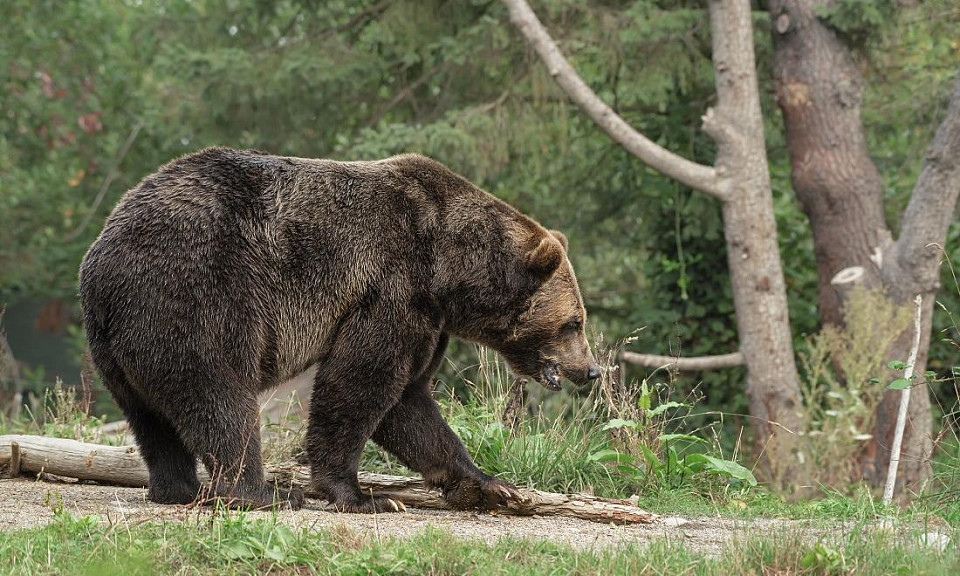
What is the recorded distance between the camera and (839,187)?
11.6 m

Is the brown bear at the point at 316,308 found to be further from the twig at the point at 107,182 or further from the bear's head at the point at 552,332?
the twig at the point at 107,182

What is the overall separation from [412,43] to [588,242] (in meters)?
3.85

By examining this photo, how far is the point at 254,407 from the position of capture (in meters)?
5.61

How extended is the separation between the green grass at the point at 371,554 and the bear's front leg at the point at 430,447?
1.43m

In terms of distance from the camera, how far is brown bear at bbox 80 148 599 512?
5.47m

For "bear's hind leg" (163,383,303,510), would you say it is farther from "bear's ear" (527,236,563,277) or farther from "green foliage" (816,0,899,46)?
"green foliage" (816,0,899,46)

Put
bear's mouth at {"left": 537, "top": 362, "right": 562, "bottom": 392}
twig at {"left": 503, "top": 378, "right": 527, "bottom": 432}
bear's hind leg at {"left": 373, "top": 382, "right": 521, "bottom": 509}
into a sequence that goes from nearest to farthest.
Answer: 1. bear's hind leg at {"left": 373, "top": 382, "right": 521, "bottom": 509}
2. bear's mouth at {"left": 537, "top": 362, "right": 562, "bottom": 392}
3. twig at {"left": 503, "top": 378, "right": 527, "bottom": 432}

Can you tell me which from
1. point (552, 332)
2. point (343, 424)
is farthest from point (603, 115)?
point (343, 424)

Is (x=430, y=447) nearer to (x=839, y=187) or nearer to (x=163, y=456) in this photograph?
(x=163, y=456)

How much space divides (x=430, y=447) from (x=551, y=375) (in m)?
0.80

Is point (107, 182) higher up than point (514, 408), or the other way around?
point (107, 182)

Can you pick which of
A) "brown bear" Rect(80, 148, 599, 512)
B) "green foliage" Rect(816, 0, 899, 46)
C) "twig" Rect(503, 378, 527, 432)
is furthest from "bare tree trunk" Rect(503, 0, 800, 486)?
"brown bear" Rect(80, 148, 599, 512)

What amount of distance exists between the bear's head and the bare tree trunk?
16.5 feet

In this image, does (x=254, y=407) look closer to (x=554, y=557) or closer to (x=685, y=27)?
(x=554, y=557)
